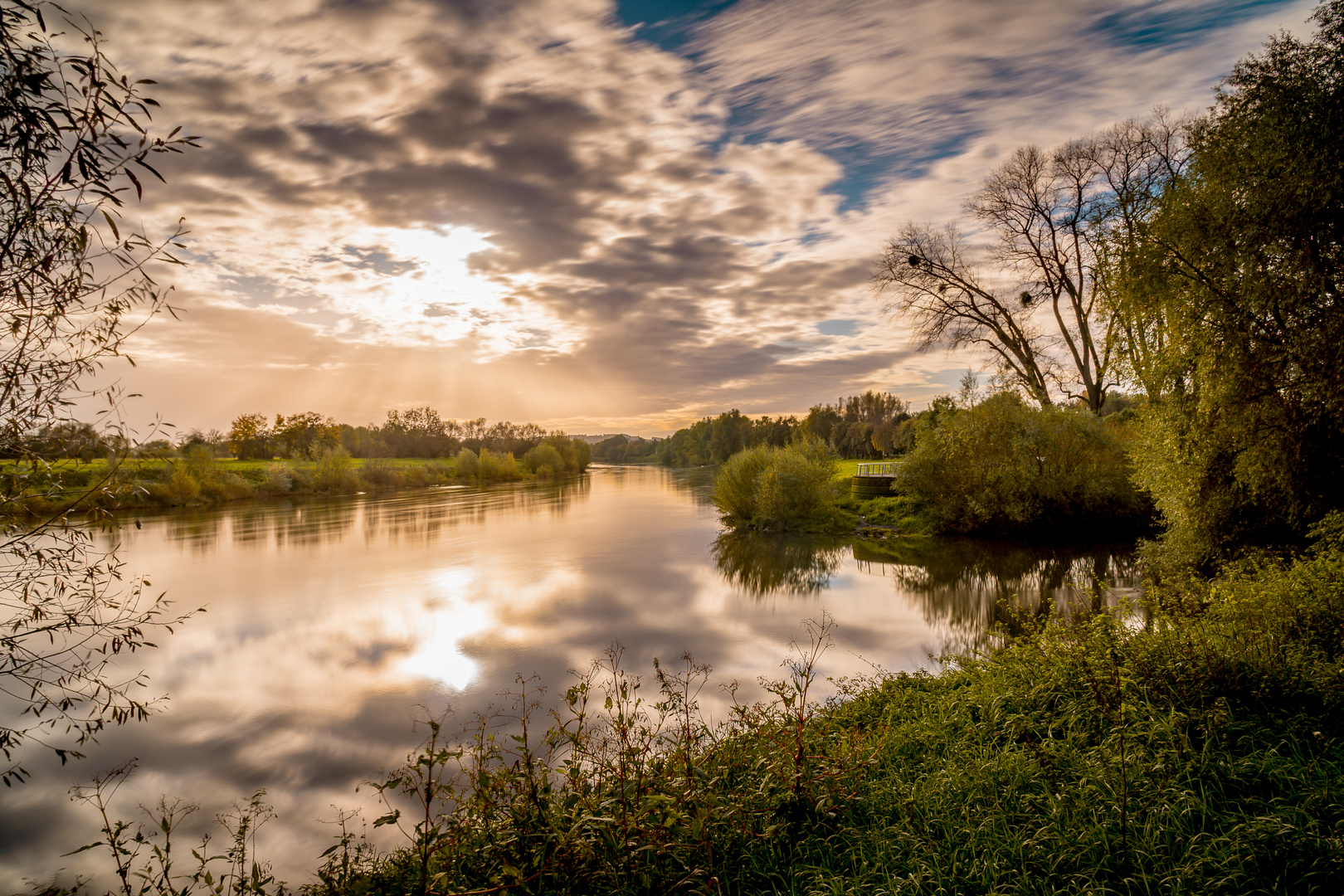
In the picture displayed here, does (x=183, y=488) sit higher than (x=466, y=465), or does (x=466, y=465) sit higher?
(x=466, y=465)

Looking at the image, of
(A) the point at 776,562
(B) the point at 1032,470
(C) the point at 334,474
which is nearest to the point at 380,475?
(C) the point at 334,474

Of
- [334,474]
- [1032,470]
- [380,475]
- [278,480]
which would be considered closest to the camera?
[1032,470]

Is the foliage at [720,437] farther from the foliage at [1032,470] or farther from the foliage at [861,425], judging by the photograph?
the foliage at [1032,470]

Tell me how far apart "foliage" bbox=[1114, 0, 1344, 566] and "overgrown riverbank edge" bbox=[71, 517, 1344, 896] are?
3.71 metres

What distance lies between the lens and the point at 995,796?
369 centimetres

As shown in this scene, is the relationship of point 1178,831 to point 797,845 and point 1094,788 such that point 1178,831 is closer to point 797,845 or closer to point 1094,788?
point 1094,788

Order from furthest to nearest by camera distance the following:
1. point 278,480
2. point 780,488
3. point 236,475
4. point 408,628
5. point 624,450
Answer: point 624,450
point 278,480
point 236,475
point 780,488
point 408,628

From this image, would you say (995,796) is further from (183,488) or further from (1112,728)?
(183,488)

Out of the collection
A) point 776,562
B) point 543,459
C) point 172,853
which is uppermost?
point 543,459

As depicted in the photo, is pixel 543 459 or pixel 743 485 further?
pixel 543 459

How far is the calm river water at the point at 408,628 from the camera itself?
19.4 ft

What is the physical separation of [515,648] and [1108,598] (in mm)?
10505

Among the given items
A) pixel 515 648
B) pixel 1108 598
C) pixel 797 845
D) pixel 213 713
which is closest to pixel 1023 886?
pixel 797 845

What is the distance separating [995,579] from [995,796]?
11.3 meters
